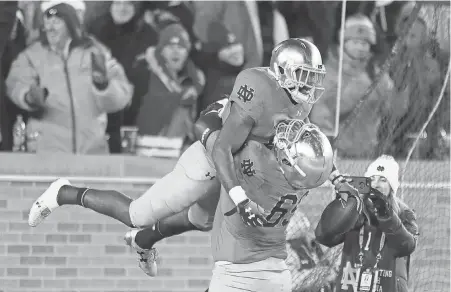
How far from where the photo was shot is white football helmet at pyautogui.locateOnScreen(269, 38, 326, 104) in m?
5.68

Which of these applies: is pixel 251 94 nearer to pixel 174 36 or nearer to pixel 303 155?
pixel 303 155

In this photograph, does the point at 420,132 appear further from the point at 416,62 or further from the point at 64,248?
the point at 64,248

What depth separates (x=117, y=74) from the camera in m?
8.87

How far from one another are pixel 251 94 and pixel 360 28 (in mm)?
3538

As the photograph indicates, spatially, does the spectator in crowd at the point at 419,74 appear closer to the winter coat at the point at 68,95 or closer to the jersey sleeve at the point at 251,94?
the winter coat at the point at 68,95

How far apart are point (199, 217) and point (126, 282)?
8.49 ft

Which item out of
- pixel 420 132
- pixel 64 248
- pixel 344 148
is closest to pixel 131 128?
pixel 64 248

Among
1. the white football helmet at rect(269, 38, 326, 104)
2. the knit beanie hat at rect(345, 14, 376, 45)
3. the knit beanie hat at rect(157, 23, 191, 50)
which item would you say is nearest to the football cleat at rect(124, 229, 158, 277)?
the white football helmet at rect(269, 38, 326, 104)

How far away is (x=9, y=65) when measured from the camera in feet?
28.6

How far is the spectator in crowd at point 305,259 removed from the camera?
7543mm

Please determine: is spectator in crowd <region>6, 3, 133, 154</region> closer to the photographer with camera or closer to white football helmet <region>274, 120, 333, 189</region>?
the photographer with camera

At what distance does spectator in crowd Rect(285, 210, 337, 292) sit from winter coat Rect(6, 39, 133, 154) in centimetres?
174

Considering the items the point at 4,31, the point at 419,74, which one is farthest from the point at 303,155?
the point at 4,31

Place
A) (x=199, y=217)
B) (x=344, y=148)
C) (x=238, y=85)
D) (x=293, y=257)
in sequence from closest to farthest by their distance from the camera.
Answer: (x=238, y=85) → (x=199, y=217) → (x=293, y=257) → (x=344, y=148)
